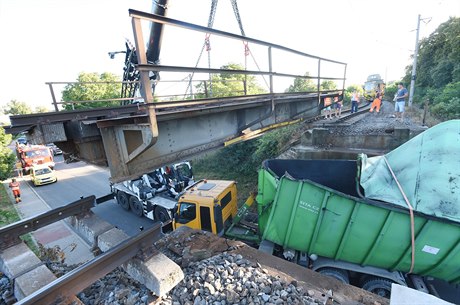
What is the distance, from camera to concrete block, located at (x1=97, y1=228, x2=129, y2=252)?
3.75 metres

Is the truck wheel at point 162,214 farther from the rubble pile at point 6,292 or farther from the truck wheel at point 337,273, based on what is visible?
the truck wheel at point 337,273

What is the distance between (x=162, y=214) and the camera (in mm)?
9023

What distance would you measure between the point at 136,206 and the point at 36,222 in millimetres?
6868

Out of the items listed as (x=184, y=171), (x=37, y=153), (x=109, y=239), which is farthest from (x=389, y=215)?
(x=37, y=153)

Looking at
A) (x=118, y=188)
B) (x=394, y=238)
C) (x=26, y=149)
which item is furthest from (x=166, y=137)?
(x=26, y=149)

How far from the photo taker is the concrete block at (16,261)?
3.30 meters

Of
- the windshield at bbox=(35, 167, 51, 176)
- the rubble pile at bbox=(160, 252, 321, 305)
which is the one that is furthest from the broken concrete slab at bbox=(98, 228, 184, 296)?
the windshield at bbox=(35, 167, 51, 176)

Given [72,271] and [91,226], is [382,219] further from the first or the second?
[91,226]

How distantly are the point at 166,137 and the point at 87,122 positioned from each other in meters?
1.15

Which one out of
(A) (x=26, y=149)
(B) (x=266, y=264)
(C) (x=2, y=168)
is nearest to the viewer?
(B) (x=266, y=264)

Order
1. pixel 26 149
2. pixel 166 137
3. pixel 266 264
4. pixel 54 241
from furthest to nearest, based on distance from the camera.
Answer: pixel 26 149 < pixel 54 241 < pixel 266 264 < pixel 166 137

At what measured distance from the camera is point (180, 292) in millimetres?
3062

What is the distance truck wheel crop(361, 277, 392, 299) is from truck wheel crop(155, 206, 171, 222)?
6.73 metres

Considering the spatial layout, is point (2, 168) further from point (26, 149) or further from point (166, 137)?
point (166, 137)
